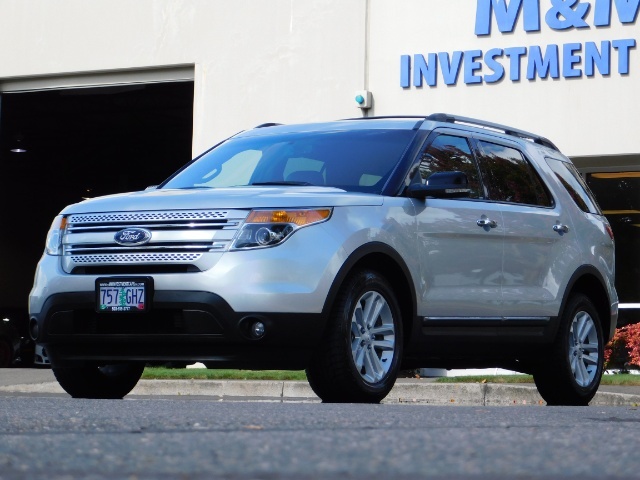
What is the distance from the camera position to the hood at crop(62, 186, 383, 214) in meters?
7.69

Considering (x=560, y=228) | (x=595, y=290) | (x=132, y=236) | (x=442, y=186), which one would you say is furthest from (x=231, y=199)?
(x=595, y=290)

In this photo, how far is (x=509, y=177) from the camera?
31.7ft

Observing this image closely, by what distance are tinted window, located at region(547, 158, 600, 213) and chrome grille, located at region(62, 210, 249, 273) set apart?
11.8 ft

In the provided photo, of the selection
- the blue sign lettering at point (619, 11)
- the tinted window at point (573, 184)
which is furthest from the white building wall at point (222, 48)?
the tinted window at point (573, 184)

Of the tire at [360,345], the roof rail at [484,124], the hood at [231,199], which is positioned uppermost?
the roof rail at [484,124]

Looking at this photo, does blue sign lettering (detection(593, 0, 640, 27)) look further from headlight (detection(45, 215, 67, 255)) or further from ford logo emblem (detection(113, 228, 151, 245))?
ford logo emblem (detection(113, 228, 151, 245))

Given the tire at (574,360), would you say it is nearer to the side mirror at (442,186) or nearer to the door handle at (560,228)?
the door handle at (560,228)

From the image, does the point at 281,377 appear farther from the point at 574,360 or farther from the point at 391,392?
the point at 574,360

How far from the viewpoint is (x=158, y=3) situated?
20.3 meters

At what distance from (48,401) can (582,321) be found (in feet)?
14.1

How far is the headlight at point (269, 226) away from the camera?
7.57 metres

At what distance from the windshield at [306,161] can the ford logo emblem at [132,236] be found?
41.3 inches

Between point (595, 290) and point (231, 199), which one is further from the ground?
point (231, 199)

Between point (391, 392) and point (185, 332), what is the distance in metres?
6.31
